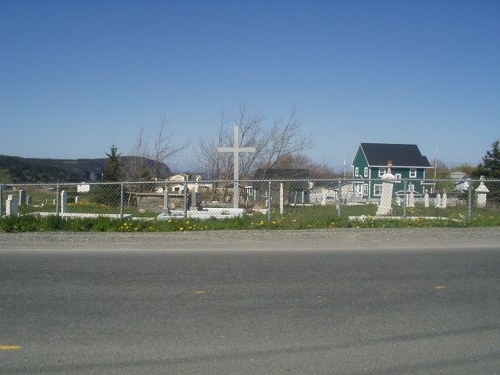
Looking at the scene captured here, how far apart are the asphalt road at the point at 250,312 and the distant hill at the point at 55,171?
1956 centimetres

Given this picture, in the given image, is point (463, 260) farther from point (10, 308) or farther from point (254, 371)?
point (10, 308)

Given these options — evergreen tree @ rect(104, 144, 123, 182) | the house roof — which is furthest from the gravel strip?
the house roof

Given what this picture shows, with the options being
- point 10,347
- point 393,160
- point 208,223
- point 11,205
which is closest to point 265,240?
point 208,223

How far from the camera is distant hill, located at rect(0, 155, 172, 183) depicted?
30.8 meters

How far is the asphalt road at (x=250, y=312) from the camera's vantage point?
148 inches

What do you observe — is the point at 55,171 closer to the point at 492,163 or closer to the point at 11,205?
the point at 11,205

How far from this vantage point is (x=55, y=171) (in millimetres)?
36938

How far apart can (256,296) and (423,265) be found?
319 cm

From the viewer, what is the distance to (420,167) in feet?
137

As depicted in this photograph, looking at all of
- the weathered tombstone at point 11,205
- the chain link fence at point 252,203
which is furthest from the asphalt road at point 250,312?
the weathered tombstone at point 11,205

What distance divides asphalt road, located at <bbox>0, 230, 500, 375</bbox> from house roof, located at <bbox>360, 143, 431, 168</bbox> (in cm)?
3470

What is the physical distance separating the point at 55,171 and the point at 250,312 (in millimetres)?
35818

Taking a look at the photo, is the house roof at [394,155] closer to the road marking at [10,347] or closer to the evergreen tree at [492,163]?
the evergreen tree at [492,163]

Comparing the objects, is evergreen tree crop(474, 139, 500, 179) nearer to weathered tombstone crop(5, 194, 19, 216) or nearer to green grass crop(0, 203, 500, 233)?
green grass crop(0, 203, 500, 233)
